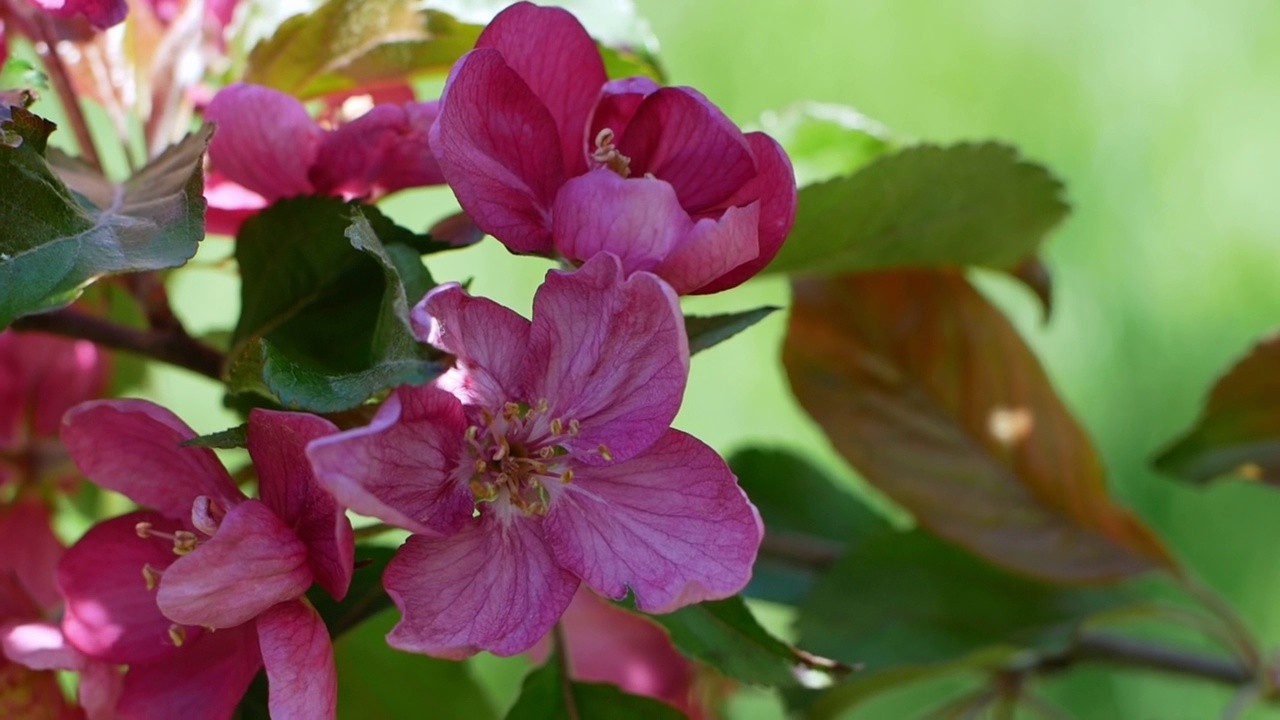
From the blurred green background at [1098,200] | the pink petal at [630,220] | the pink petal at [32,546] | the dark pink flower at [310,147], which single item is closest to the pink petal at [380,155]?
the dark pink flower at [310,147]

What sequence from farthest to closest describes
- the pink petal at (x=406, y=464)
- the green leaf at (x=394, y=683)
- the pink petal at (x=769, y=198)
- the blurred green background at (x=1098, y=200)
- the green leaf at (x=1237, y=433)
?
the blurred green background at (x=1098, y=200), the green leaf at (x=1237, y=433), the green leaf at (x=394, y=683), the pink petal at (x=769, y=198), the pink petal at (x=406, y=464)

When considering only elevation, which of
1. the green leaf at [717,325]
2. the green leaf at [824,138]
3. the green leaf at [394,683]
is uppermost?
the green leaf at [824,138]

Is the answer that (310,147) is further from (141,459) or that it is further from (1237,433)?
(1237,433)

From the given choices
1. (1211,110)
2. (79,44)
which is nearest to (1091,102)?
(1211,110)

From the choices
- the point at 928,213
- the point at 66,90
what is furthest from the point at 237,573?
the point at 928,213

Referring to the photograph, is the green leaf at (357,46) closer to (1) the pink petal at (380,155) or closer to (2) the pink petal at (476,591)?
(1) the pink petal at (380,155)

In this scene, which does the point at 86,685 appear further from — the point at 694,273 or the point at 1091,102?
the point at 1091,102
